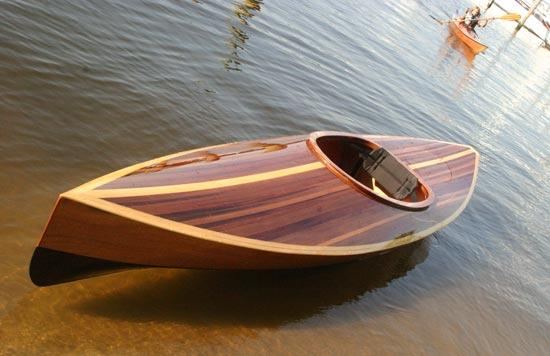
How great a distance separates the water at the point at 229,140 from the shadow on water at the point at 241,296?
0.01m

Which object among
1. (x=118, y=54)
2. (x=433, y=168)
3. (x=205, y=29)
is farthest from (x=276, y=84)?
(x=433, y=168)

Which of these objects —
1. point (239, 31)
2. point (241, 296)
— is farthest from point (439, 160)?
point (239, 31)

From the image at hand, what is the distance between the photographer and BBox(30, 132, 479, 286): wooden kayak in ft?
11.8

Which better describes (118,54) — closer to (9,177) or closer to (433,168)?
(9,177)

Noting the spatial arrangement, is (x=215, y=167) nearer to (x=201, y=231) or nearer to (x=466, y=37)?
(x=201, y=231)

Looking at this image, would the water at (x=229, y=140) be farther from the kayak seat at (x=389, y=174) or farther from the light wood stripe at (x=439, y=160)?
the light wood stripe at (x=439, y=160)

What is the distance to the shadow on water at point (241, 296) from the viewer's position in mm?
4113

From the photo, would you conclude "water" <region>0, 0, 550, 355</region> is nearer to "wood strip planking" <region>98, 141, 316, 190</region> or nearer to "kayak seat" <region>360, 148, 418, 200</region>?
"kayak seat" <region>360, 148, 418, 200</region>

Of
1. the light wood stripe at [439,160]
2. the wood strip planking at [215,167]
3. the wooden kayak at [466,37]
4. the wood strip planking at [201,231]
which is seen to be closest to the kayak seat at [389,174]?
the light wood stripe at [439,160]

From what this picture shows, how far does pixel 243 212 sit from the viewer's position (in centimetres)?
428

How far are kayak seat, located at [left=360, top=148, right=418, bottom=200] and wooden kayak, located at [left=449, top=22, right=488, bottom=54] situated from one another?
1631 cm

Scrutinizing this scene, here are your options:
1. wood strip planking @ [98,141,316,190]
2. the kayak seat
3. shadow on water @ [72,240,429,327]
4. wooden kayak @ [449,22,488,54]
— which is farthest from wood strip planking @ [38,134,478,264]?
wooden kayak @ [449,22,488,54]

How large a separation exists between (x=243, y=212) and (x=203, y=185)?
0.41 metres

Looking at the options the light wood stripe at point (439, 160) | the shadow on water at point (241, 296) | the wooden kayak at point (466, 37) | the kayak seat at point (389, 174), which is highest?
the wooden kayak at point (466, 37)
